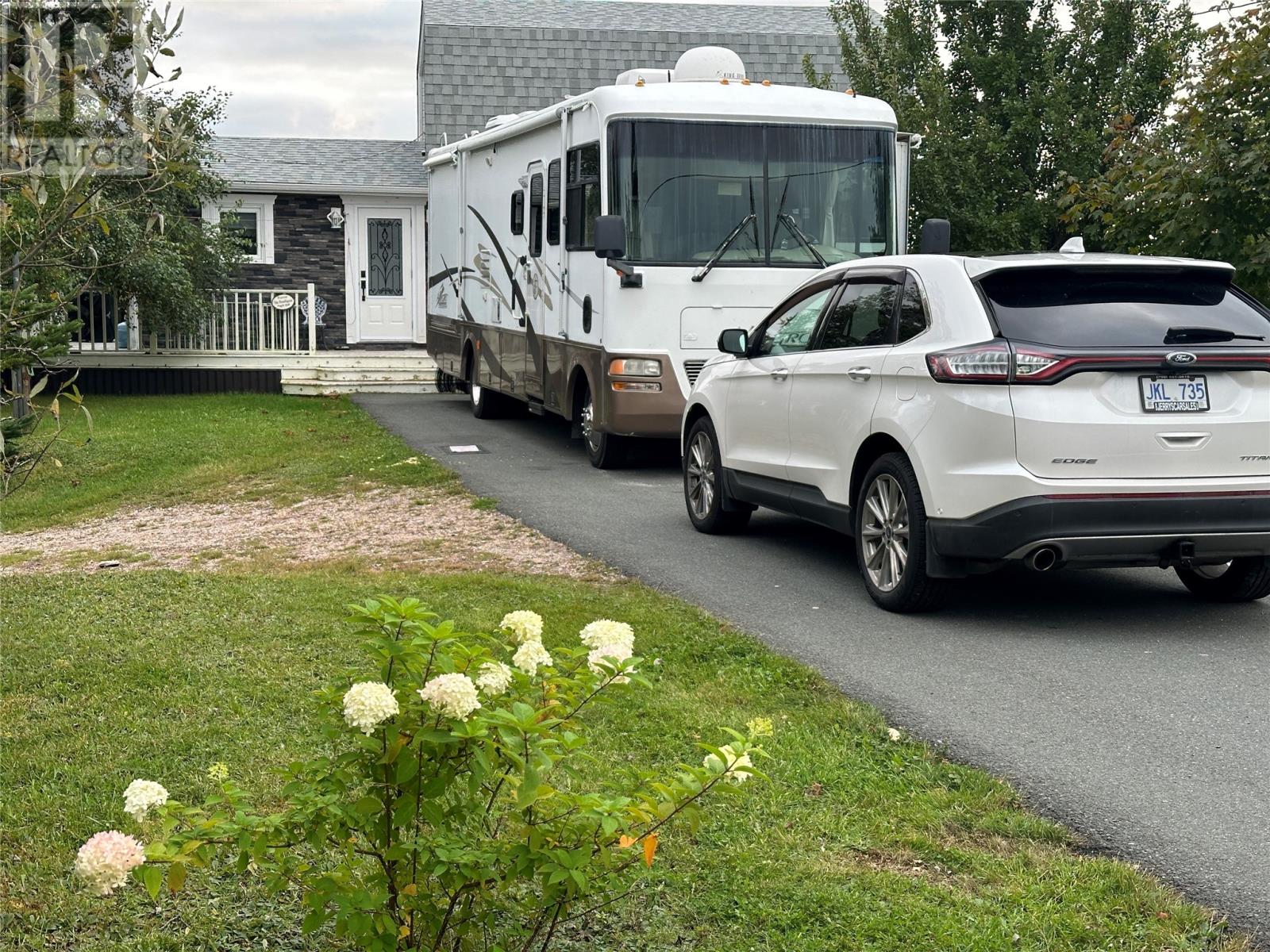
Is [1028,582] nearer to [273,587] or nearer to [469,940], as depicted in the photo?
[273,587]

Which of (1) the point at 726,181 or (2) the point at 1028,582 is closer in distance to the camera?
(2) the point at 1028,582

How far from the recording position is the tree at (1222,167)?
12516 mm

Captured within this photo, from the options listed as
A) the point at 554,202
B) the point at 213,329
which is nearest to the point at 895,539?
the point at 554,202

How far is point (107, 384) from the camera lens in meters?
23.0

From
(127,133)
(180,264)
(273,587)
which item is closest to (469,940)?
(127,133)

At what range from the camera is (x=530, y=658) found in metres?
3.16

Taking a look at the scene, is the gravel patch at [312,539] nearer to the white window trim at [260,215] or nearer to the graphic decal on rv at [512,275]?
the graphic decal on rv at [512,275]

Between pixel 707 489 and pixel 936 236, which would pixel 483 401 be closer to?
pixel 936 236

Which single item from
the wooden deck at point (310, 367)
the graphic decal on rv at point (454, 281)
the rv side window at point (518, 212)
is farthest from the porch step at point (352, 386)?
the rv side window at point (518, 212)

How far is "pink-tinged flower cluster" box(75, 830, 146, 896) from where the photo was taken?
264 cm

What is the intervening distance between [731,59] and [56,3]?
1121 centimetres

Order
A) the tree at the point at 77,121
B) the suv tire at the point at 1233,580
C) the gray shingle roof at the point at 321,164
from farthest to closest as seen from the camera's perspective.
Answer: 1. the gray shingle roof at the point at 321,164
2. the suv tire at the point at 1233,580
3. the tree at the point at 77,121

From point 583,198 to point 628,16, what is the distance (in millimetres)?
19156

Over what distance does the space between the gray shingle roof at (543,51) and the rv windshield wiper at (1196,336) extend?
888 inches
